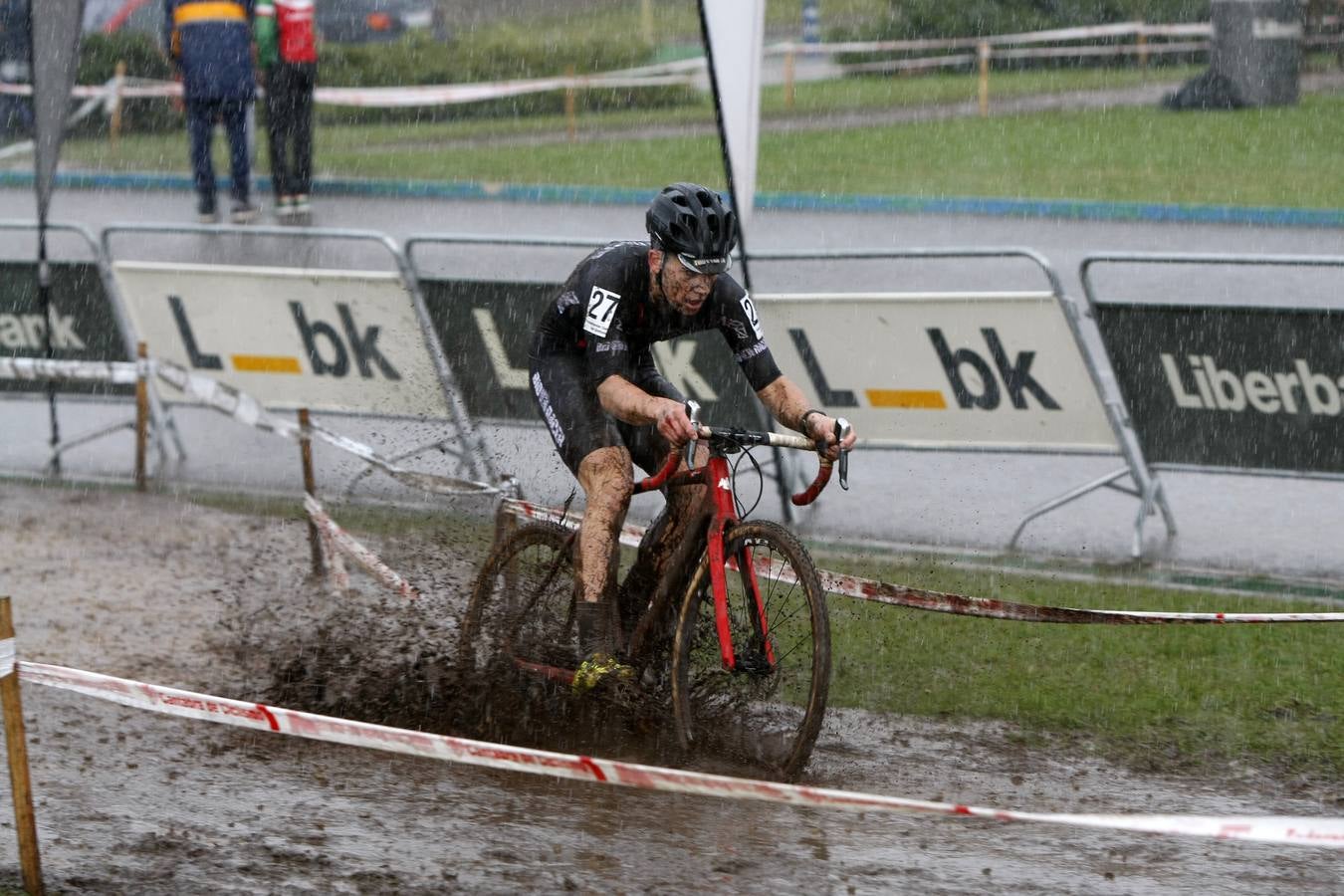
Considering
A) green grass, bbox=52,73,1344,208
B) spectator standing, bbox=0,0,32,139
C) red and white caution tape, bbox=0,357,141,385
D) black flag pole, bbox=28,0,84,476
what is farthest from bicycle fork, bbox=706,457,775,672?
spectator standing, bbox=0,0,32,139

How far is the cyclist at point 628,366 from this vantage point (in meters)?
5.88

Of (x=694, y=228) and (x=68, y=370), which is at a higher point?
(x=694, y=228)

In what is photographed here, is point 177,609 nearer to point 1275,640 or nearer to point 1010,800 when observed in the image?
point 1010,800

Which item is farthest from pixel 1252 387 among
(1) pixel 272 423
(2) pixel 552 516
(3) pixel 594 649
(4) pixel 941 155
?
(4) pixel 941 155

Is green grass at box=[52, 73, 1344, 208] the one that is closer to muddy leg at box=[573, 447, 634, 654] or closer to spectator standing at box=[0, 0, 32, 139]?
spectator standing at box=[0, 0, 32, 139]

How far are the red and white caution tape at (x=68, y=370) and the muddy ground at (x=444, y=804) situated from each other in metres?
2.64

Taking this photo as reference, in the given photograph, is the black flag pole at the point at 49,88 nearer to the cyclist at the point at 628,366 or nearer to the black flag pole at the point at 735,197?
the black flag pole at the point at 735,197

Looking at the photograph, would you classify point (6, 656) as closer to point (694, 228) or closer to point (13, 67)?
point (694, 228)

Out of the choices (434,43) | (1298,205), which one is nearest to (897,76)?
(434,43)

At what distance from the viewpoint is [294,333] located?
1044 cm

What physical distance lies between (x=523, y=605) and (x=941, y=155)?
18543 millimetres

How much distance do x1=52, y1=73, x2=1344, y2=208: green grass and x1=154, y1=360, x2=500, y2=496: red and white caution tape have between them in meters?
12.9

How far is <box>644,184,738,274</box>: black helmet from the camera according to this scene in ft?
19.1

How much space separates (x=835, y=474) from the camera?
34.2ft
